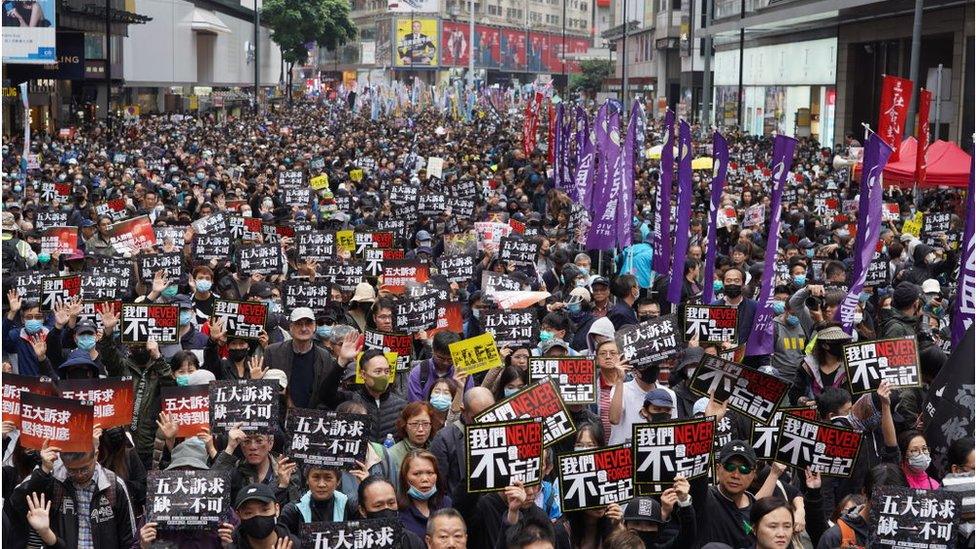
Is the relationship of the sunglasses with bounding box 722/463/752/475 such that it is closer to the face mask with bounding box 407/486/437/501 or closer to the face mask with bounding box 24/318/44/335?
the face mask with bounding box 407/486/437/501

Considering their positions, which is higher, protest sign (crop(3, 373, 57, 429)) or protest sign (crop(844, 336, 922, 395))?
protest sign (crop(844, 336, 922, 395))

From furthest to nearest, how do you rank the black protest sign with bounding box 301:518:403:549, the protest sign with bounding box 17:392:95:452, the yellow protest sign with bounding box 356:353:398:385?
the yellow protest sign with bounding box 356:353:398:385 → the protest sign with bounding box 17:392:95:452 → the black protest sign with bounding box 301:518:403:549

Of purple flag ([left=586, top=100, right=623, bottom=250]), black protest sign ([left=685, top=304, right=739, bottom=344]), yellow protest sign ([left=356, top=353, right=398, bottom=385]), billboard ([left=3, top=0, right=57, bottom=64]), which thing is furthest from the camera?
billboard ([left=3, top=0, right=57, bottom=64])

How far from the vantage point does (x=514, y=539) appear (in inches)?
238

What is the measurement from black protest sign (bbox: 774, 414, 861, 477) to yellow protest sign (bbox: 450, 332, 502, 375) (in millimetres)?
2417

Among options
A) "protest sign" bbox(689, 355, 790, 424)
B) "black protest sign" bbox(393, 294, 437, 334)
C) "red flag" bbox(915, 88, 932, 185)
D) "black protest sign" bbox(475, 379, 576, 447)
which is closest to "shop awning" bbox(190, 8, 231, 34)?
"red flag" bbox(915, 88, 932, 185)

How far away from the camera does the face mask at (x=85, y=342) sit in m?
9.94

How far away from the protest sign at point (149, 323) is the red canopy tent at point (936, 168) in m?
14.1

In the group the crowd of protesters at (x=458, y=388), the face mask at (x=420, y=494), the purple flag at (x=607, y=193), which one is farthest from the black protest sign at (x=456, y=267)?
the face mask at (x=420, y=494)

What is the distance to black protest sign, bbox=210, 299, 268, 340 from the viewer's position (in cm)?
1075

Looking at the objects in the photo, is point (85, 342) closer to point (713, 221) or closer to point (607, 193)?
point (713, 221)

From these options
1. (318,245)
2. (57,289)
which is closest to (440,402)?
(57,289)

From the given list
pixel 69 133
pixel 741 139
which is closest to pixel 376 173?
pixel 69 133

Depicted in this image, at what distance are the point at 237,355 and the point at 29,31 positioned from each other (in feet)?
85.0
